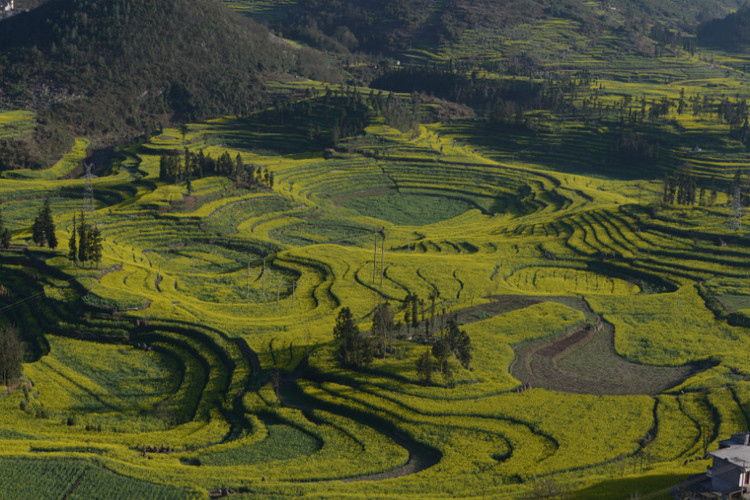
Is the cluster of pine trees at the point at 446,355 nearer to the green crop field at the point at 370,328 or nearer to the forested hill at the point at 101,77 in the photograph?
the green crop field at the point at 370,328

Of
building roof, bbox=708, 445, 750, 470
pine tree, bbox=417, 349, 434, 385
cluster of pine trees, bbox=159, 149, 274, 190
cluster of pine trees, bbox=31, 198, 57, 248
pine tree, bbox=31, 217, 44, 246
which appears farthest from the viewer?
cluster of pine trees, bbox=159, 149, 274, 190

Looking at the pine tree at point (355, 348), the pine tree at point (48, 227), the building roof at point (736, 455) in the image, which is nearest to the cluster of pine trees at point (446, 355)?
the pine tree at point (355, 348)

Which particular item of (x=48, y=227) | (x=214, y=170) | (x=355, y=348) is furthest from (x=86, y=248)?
(x=214, y=170)

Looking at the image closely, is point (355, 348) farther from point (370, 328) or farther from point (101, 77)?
point (101, 77)

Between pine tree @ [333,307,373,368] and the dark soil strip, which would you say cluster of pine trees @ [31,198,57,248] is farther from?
the dark soil strip

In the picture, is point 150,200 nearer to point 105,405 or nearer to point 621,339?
point 105,405

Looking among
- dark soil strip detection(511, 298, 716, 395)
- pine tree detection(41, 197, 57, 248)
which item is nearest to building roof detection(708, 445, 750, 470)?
dark soil strip detection(511, 298, 716, 395)
